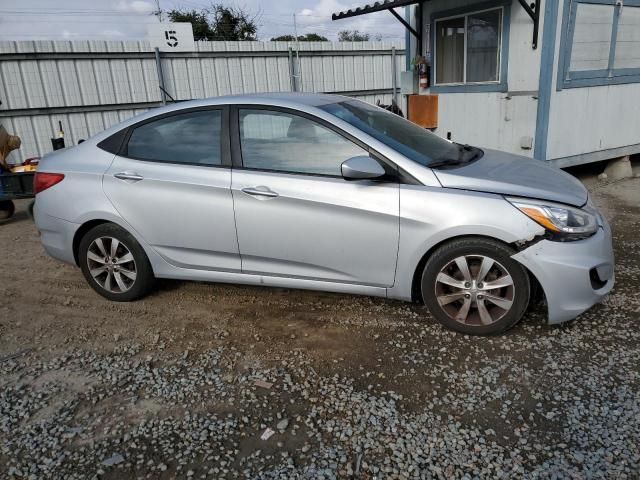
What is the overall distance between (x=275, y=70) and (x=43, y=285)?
30.1 ft

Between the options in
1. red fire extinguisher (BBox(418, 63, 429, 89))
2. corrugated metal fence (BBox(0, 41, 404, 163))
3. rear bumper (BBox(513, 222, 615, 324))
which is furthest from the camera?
corrugated metal fence (BBox(0, 41, 404, 163))

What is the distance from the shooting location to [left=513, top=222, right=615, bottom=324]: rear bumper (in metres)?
2.97

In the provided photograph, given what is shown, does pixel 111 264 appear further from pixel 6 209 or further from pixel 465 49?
pixel 465 49

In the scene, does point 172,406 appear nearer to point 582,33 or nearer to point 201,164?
point 201,164

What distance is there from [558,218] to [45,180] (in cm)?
389

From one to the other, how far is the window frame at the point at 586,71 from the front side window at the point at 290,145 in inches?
200

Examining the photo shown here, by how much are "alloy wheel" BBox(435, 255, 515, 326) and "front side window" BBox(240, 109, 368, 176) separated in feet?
3.22

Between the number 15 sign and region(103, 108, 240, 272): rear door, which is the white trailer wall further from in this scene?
the number 15 sign

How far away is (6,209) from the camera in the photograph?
727 cm

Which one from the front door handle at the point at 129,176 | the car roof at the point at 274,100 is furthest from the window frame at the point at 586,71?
the front door handle at the point at 129,176

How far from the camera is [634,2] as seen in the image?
764 cm

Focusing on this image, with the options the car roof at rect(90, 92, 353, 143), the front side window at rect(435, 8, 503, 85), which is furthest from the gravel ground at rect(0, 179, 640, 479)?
the front side window at rect(435, 8, 503, 85)

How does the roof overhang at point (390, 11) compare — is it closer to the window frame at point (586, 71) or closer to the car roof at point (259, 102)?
the window frame at point (586, 71)

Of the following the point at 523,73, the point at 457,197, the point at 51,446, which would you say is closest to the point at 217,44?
the point at 523,73
